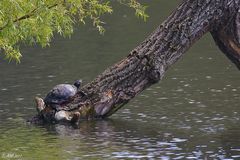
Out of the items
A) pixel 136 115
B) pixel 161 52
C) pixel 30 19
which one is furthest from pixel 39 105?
pixel 30 19

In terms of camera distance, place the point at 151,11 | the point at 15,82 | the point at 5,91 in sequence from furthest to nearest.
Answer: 1. the point at 151,11
2. the point at 15,82
3. the point at 5,91

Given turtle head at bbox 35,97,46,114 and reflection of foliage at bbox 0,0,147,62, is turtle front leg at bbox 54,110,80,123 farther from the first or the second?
reflection of foliage at bbox 0,0,147,62

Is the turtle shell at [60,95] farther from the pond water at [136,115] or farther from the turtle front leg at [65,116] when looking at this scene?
the pond water at [136,115]

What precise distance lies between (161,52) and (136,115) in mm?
2540

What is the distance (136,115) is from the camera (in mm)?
23703

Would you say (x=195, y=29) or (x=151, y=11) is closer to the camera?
(x=195, y=29)

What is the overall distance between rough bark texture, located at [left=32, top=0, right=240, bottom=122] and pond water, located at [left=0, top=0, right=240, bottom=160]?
687 mm

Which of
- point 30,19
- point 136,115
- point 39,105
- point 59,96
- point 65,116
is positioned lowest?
point 136,115

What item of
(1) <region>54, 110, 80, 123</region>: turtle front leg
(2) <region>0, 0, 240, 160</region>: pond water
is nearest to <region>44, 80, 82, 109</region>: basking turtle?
(1) <region>54, 110, 80, 123</region>: turtle front leg

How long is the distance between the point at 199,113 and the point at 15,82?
10993mm

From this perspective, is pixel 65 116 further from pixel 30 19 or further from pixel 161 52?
pixel 30 19

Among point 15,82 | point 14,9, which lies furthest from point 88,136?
point 15,82

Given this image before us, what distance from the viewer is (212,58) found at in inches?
1414

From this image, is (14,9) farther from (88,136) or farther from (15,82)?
(15,82)
